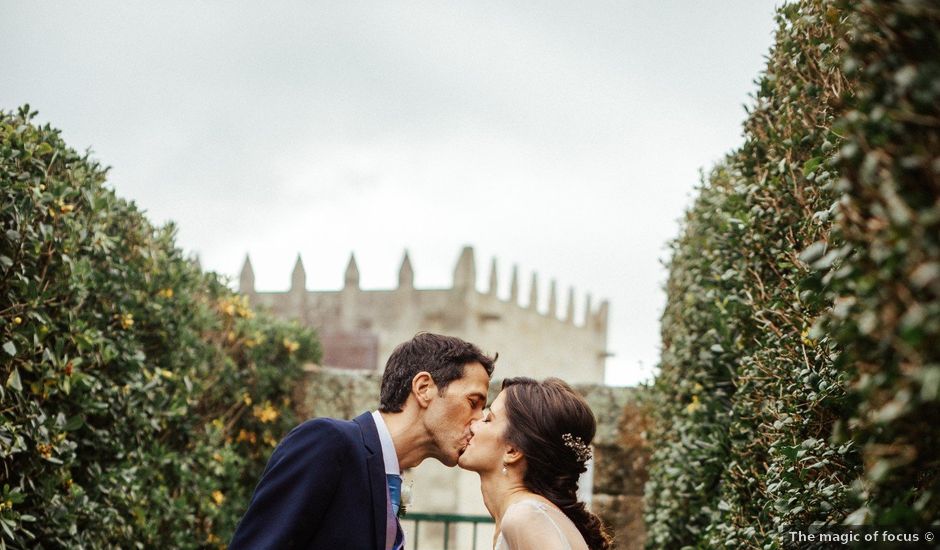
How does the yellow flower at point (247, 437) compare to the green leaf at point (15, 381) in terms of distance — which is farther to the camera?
the yellow flower at point (247, 437)

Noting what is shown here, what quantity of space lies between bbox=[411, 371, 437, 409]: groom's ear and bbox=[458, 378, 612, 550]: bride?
239 millimetres

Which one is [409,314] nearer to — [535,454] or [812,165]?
[535,454]

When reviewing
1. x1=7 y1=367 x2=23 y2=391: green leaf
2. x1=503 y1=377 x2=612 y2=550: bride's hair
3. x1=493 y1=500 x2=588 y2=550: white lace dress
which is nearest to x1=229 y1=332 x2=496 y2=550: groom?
x1=503 y1=377 x2=612 y2=550: bride's hair

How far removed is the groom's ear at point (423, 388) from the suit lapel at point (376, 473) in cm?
18

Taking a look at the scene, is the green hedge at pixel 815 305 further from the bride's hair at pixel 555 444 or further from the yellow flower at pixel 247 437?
the yellow flower at pixel 247 437

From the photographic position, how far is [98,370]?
388 centimetres

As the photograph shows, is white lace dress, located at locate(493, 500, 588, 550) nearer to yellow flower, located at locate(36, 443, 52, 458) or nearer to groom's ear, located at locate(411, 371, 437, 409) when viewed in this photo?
groom's ear, located at locate(411, 371, 437, 409)

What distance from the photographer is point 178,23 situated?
5688mm

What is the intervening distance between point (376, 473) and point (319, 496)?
0.71ft

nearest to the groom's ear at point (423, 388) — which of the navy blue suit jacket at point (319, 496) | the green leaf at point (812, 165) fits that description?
the navy blue suit jacket at point (319, 496)

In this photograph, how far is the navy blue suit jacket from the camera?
7.78 ft

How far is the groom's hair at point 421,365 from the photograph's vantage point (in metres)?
2.89

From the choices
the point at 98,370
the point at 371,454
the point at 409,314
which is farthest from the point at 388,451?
the point at 409,314

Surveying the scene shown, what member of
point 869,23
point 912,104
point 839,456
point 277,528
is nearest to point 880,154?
point 912,104
